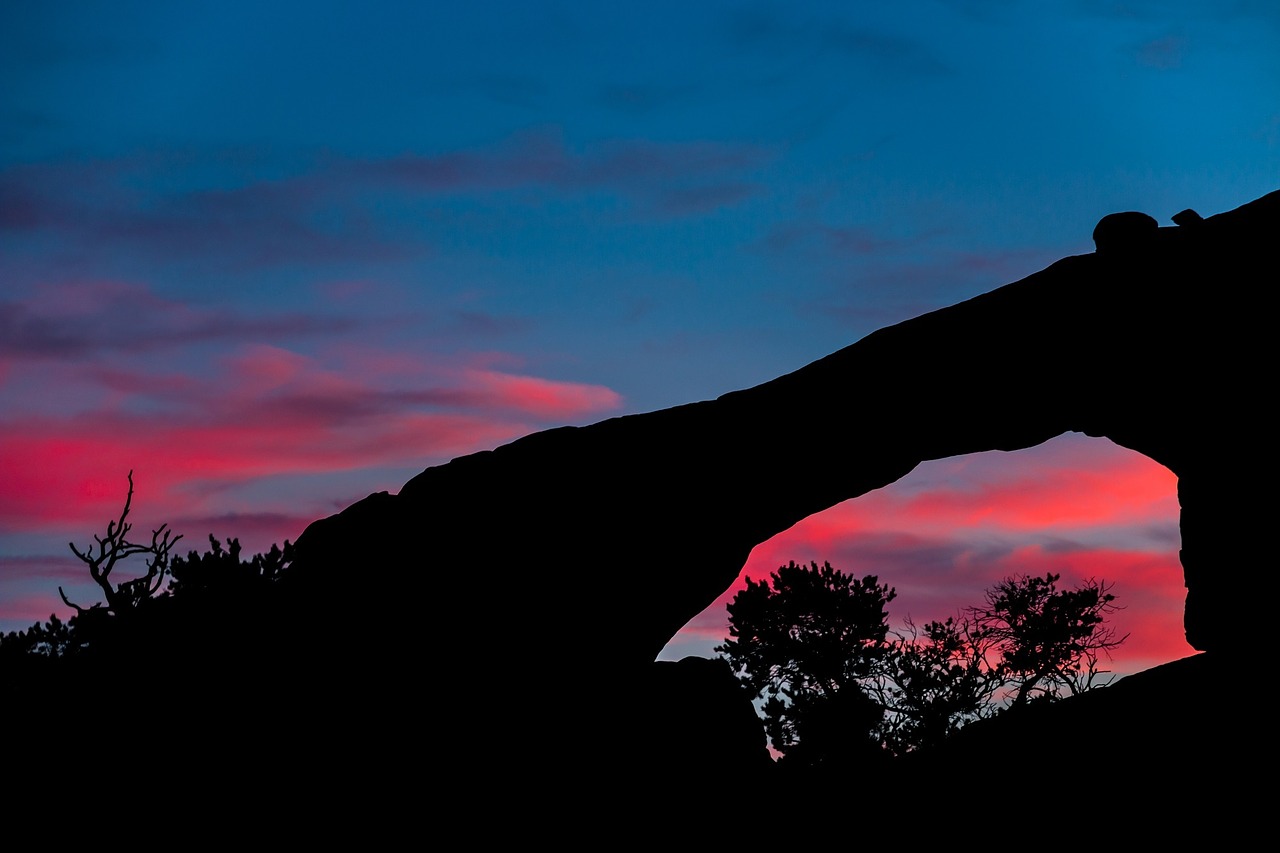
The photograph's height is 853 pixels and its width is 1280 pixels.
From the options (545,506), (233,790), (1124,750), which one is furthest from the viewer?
(545,506)

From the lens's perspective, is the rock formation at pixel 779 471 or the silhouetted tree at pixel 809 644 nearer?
the rock formation at pixel 779 471

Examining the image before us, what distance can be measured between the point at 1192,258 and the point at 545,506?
9636mm

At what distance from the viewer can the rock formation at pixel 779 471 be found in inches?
556

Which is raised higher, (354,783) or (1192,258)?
(1192,258)

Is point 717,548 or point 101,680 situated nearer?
point 101,680

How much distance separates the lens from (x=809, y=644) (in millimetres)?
28828

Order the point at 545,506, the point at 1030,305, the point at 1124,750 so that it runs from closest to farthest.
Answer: the point at 1124,750 < the point at 1030,305 < the point at 545,506

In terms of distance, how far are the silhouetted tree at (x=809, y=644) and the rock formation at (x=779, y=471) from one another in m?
12.4

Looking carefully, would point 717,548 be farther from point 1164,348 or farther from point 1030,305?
point 1164,348

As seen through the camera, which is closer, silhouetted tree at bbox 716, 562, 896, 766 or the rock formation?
the rock formation

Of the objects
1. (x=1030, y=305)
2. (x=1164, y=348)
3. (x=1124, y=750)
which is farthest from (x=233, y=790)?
(x=1164, y=348)

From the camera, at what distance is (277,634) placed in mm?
15578

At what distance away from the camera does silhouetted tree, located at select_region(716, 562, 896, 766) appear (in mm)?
27750

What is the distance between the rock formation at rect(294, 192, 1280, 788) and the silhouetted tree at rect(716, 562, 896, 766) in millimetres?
12363
